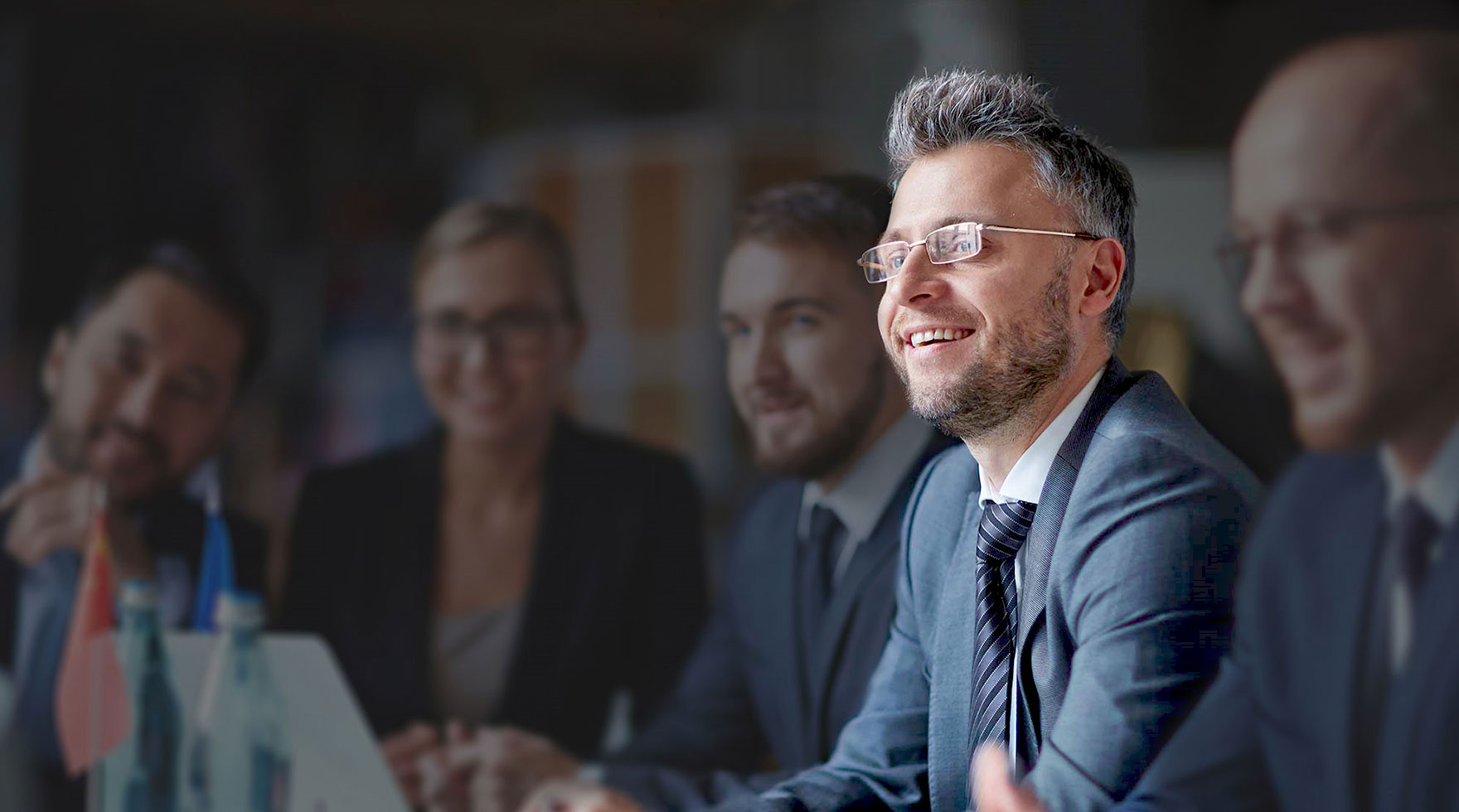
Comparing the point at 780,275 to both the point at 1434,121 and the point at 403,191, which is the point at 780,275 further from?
the point at 1434,121

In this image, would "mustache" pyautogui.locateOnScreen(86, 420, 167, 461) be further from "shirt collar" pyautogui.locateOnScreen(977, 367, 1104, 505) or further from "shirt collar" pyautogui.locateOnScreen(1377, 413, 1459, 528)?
"shirt collar" pyautogui.locateOnScreen(1377, 413, 1459, 528)

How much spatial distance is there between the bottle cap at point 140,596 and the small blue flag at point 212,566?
94mm

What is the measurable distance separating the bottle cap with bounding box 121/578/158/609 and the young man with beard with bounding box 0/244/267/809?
20mm

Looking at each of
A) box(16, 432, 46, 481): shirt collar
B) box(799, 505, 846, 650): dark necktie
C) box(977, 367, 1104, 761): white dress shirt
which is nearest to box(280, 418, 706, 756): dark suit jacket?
box(799, 505, 846, 650): dark necktie

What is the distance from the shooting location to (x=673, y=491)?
2318 millimetres

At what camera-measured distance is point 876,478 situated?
2.10 metres

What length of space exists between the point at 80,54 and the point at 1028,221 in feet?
6.94

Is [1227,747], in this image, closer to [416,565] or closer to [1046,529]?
[1046,529]

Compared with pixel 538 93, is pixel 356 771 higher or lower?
lower

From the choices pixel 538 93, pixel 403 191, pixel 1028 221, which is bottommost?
pixel 1028 221

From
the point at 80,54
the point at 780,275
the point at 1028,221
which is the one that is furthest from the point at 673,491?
the point at 80,54

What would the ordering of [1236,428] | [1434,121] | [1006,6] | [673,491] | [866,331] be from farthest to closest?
[673,491] < [866,331] < [1006,6] < [1236,428] < [1434,121]

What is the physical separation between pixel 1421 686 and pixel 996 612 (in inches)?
19.4

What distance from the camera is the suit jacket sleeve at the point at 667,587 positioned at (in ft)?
7.55
